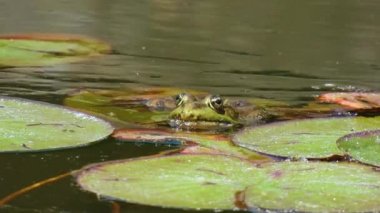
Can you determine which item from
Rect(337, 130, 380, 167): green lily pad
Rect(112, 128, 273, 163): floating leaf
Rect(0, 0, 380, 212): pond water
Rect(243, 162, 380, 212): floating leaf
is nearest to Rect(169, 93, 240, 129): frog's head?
Rect(112, 128, 273, 163): floating leaf

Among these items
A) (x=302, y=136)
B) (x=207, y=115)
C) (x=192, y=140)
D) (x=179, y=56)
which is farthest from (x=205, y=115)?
(x=179, y=56)

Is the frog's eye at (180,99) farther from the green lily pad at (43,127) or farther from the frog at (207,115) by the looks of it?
the green lily pad at (43,127)

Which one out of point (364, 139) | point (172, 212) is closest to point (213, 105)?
point (364, 139)

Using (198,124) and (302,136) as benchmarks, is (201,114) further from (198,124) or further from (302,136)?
(302,136)

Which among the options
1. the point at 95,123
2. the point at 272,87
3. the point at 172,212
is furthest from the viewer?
the point at 272,87

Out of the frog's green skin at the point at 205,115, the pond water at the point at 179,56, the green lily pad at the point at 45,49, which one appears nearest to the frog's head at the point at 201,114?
the frog's green skin at the point at 205,115

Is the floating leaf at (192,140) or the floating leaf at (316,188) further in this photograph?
the floating leaf at (192,140)

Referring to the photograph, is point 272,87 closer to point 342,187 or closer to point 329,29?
point 342,187
